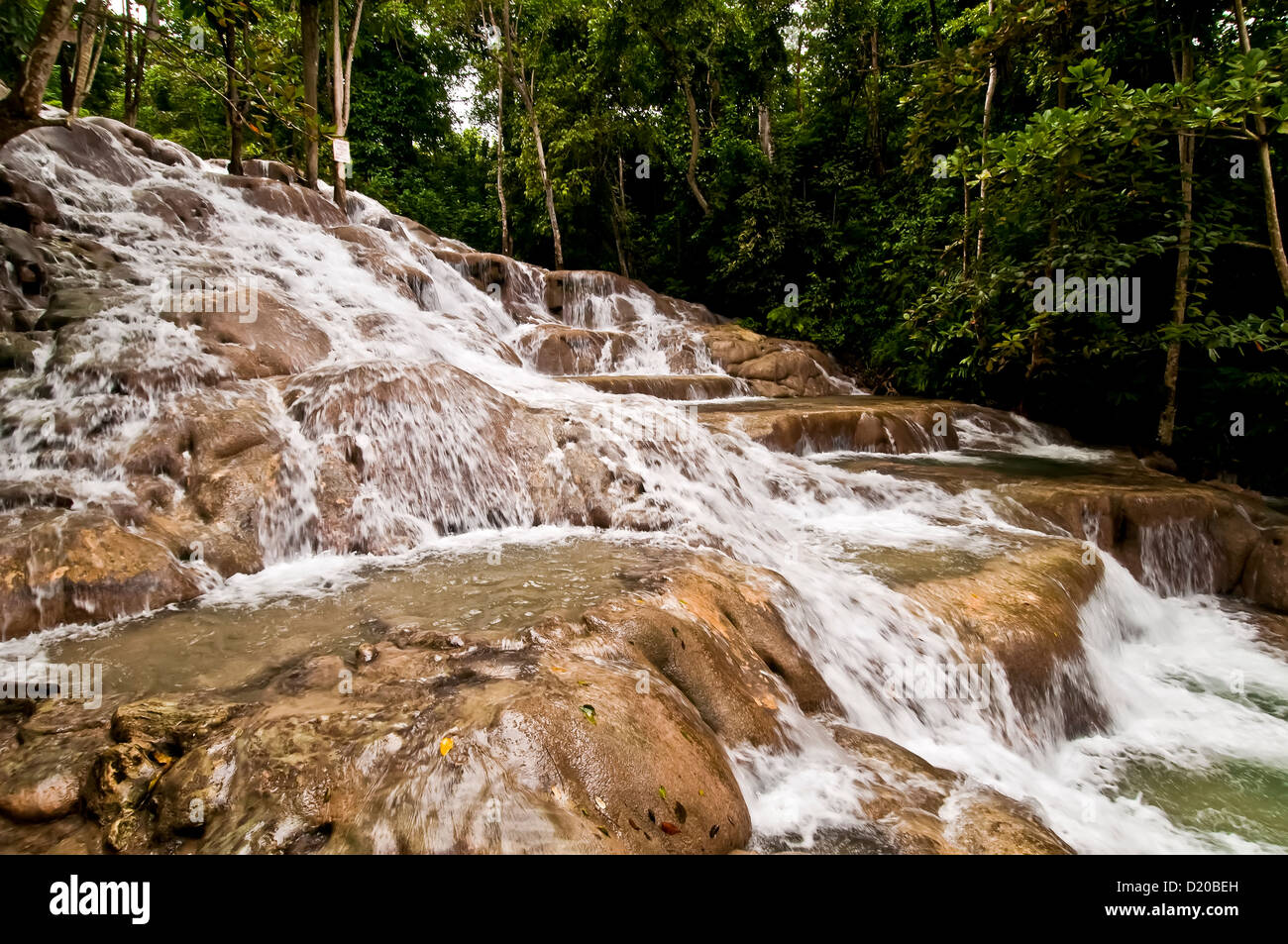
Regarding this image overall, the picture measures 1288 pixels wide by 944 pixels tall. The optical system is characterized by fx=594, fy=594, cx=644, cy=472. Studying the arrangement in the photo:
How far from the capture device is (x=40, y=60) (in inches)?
112

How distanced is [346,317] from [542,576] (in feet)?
18.1

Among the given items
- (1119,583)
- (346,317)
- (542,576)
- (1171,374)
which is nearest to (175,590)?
(542,576)

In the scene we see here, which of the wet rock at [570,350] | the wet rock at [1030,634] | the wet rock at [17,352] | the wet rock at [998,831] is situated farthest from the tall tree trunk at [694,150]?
the wet rock at [998,831]

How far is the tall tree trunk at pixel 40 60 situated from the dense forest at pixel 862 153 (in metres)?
0.01

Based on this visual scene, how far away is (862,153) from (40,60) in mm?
17857

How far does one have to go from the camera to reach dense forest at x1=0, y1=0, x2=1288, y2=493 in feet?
19.0

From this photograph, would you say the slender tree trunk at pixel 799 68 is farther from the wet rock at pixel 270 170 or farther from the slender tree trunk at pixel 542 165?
the wet rock at pixel 270 170

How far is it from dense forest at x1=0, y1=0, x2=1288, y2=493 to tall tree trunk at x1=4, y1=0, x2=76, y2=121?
0.01 m

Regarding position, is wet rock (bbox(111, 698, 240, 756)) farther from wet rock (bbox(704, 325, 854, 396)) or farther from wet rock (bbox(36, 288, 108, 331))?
wet rock (bbox(704, 325, 854, 396))

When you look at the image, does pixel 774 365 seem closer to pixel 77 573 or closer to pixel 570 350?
pixel 570 350

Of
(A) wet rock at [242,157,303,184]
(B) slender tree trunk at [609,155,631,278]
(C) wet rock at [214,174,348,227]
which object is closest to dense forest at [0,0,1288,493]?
(B) slender tree trunk at [609,155,631,278]

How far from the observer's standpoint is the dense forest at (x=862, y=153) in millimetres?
5789

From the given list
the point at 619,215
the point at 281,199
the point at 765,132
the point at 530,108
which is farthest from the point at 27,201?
the point at 765,132
